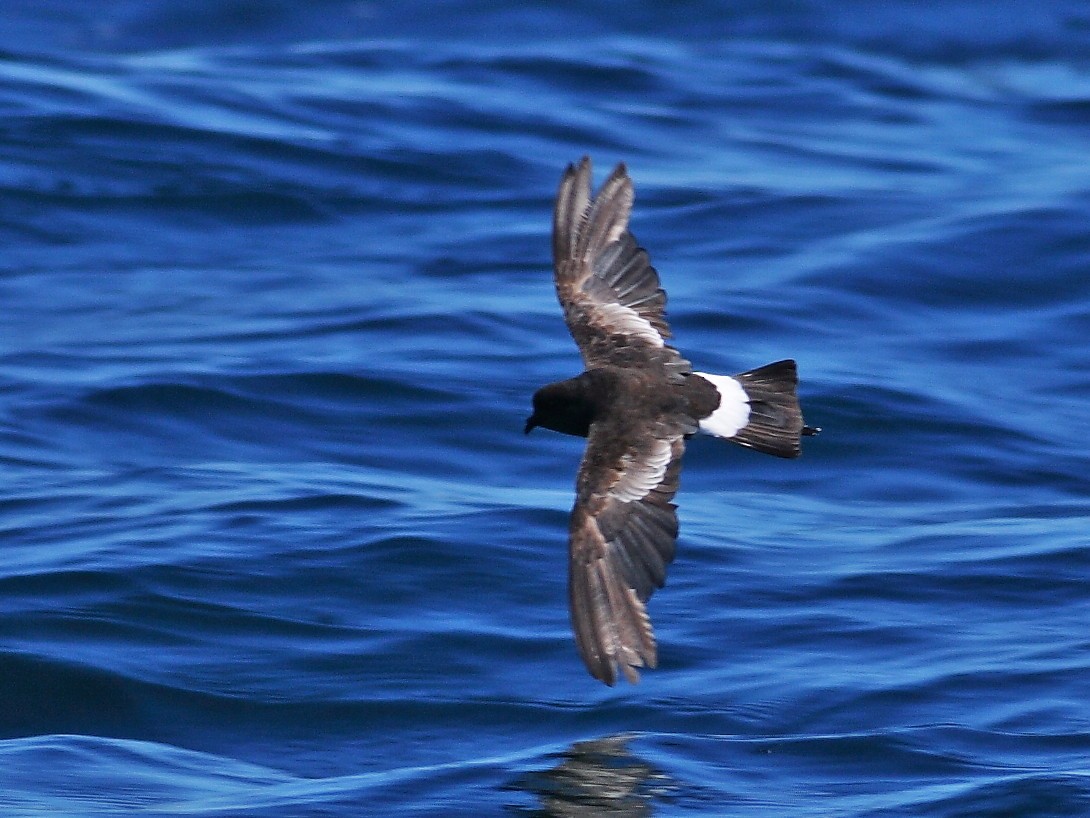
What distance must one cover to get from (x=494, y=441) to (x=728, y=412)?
3.28m

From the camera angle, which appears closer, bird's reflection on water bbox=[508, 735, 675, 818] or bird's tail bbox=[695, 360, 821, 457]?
bird's reflection on water bbox=[508, 735, 675, 818]

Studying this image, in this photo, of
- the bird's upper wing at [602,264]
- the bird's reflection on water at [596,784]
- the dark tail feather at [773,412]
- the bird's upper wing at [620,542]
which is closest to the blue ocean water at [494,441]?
the bird's reflection on water at [596,784]

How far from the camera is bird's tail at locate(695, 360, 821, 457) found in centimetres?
638

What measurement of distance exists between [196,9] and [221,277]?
859 cm

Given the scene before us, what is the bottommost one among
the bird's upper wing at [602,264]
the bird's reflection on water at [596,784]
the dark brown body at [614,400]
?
the bird's reflection on water at [596,784]

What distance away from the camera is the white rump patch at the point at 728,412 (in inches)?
250

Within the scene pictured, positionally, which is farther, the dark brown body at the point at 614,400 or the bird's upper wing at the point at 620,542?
the dark brown body at the point at 614,400

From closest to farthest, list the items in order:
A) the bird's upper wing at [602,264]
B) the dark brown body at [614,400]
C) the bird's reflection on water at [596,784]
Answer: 1. the bird's reflection on water at [596,784]
2. the dark brown body at [614,400]
3. the bird's upper wing at [602,264]

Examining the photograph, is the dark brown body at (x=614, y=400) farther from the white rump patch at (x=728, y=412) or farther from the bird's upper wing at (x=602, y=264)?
the bird's upper wing at (x=602, y=264)

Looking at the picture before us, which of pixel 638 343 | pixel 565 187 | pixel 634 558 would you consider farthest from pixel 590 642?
pixel 565 187

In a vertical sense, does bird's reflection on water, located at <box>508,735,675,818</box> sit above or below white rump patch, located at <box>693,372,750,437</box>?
below

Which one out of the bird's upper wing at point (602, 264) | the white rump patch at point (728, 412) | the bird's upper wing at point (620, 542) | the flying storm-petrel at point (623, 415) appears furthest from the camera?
the bird's upper wing at point (602, 264)

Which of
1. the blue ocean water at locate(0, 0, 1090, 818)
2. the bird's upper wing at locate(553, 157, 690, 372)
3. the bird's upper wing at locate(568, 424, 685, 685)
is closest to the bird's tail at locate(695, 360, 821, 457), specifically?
the bird's upper wing at locate(568, 424, 685, 685)

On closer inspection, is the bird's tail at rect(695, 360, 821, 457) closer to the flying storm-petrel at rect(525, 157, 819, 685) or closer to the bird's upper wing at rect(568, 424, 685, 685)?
the flying storm-petrel at rect(525, 157, 819, 685)
